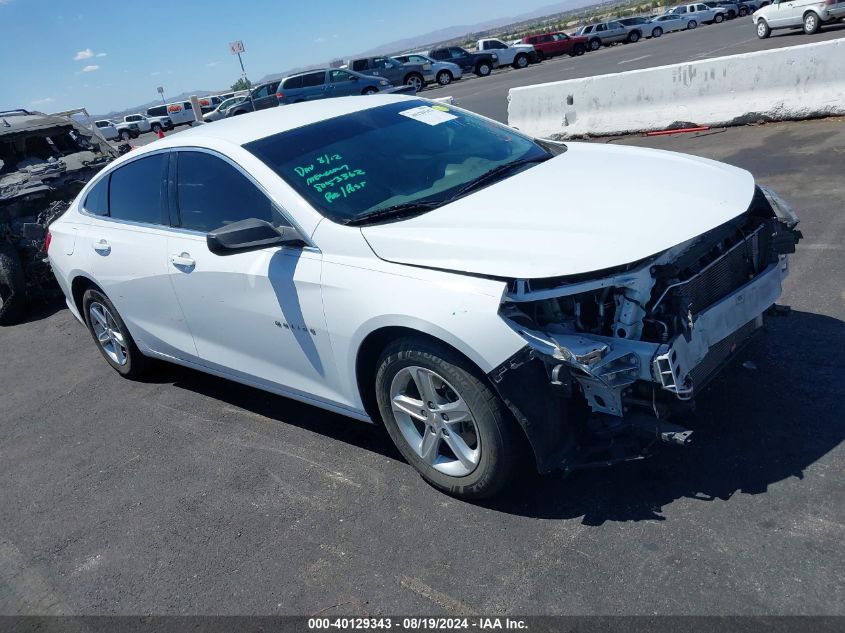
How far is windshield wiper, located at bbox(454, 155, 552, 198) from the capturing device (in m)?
3.83

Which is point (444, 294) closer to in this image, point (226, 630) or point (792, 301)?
point (226, 630)

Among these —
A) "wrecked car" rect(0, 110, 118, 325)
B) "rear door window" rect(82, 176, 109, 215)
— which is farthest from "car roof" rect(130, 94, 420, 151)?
"wrecked car" rect(0, 110, 118, 325)

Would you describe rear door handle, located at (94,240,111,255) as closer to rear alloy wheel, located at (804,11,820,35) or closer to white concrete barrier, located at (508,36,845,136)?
white concrete barrier, located at (508,36,845,136)

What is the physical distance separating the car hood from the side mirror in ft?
1.42

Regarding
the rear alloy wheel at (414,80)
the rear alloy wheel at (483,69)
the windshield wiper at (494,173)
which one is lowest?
the rear alloy wheel at (483,69)

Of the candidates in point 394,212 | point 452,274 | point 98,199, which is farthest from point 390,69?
point 452,274

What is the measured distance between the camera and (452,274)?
3160 mm

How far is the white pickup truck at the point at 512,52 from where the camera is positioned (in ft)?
127

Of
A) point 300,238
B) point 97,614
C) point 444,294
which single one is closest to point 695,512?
point 444,294

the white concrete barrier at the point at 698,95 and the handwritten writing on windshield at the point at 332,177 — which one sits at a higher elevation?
the handwritten writing on windshield at the point at 332,177

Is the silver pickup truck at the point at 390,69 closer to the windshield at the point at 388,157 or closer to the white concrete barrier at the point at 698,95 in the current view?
the white concrete barrier at the point at 698,95

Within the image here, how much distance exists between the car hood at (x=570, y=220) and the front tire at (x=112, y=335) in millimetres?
2732

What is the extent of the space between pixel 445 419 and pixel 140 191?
2756mm

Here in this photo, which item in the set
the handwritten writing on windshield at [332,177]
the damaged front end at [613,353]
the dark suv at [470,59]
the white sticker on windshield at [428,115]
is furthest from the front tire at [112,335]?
the dark suv at [470,59]
